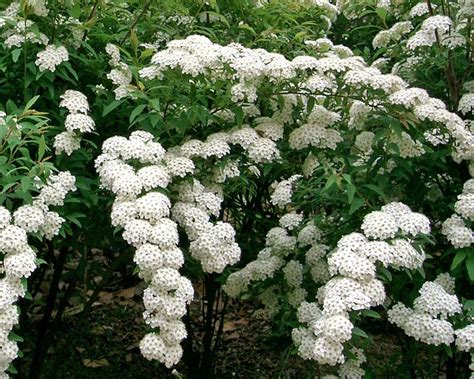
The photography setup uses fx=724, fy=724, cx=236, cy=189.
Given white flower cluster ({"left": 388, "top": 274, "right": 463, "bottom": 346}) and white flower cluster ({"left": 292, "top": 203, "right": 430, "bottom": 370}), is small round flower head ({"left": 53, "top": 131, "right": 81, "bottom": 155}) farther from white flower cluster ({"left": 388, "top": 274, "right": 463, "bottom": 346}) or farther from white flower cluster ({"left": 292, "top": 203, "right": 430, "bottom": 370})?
white flower cluster ({"left": 388, "top": 274, "right": 463, "bottom": 346})

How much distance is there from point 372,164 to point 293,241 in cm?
64

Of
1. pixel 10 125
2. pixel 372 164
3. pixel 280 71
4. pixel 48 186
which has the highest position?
pixel 280 71

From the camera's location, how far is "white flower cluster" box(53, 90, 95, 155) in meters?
3.76

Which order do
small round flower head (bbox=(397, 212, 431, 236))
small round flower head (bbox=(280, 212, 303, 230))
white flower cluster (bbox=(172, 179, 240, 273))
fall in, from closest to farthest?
small round flower head (bbox=(397, 212, 431, 236))
white flower cluster (bbox=(172, 179, 240, 273))
small round flower head (bbox=(280, 212, 303, 230))

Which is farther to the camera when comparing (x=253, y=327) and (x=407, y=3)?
(x=253, y=327)

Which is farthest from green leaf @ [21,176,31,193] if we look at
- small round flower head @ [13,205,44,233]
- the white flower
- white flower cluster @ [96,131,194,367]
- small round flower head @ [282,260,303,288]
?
small round flower head @ [282,260,303,288]

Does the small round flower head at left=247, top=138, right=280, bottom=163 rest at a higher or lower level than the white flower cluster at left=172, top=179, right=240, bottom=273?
higher

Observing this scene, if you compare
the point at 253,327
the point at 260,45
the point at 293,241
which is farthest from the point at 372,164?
the point at 253,327

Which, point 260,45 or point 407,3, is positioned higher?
point 407,3

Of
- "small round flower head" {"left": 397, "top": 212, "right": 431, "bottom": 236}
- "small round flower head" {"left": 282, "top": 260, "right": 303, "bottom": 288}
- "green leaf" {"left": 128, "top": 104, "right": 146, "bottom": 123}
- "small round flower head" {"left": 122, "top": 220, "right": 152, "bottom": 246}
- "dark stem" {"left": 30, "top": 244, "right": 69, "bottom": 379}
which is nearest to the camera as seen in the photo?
"small round flower head" {"left": 122, "top": 220, "right": 152, "bottom": 246}

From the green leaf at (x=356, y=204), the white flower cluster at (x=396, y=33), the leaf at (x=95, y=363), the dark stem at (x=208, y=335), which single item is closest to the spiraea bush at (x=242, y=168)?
A: the green leaf at (x=356, y=204)

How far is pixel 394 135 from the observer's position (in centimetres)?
395

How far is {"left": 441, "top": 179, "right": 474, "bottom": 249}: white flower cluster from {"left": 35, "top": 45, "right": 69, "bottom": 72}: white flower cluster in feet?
7.21

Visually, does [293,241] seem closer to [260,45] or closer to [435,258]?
[435,258]
